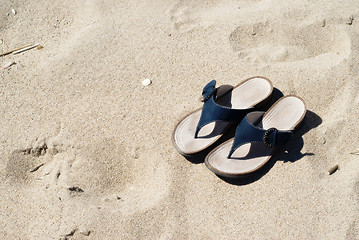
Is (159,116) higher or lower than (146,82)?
lower

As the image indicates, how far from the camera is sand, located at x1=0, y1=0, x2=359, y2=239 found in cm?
220

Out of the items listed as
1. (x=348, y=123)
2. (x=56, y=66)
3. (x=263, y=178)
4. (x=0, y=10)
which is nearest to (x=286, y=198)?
(x=263, y=178)

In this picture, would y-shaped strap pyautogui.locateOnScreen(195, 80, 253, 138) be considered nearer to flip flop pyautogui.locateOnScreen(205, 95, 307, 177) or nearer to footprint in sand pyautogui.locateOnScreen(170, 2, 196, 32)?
flip flop pyautogui.locateOnScreen(205, 95, 307, 177)

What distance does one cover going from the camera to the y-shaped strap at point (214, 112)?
234 centimetres

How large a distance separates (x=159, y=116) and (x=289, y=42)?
1.21 metres

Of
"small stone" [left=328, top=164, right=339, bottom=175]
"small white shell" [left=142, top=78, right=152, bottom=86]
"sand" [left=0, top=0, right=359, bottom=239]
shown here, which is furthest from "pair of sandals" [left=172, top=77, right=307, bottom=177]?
"small white shell" [left=142, top=78, right=152, bottom=86]

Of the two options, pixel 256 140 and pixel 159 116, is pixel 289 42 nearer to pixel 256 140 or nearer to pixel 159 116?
pixel 256 140

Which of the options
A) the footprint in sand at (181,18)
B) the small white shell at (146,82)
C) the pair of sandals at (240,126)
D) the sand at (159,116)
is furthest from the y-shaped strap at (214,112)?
the footprint in sand at (181,18)

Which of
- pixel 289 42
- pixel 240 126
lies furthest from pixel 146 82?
pixel 289 42

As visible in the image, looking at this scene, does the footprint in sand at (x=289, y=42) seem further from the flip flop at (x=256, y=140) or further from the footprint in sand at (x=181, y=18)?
the flip flop at (x=256, y=140)

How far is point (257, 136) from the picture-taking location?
224cm

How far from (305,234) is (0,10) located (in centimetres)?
313

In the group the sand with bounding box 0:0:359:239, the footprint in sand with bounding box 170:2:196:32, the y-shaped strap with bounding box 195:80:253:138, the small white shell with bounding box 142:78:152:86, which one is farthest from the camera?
the footprint in sand with bounding box 170:2:196:32

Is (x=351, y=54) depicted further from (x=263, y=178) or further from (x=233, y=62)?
(x=263, y=178)
